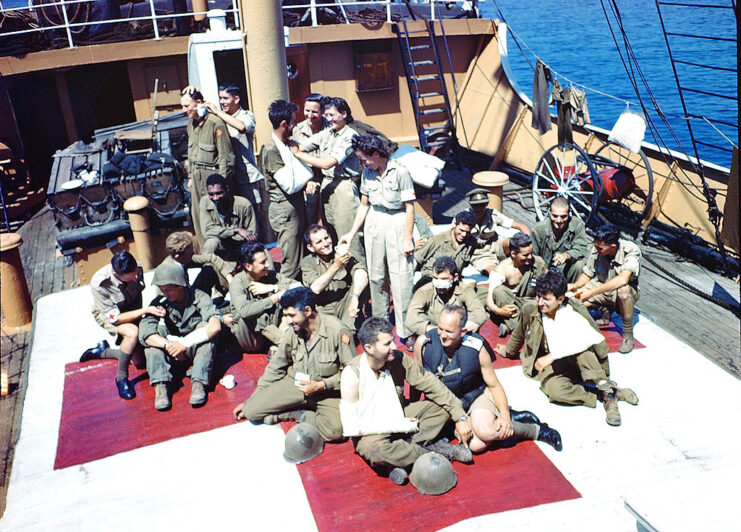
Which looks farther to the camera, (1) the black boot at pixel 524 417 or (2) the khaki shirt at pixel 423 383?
(1) the black boot at pixel 524 417

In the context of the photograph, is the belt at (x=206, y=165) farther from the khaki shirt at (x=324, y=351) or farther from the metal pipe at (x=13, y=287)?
the khaki shirt at (x=324, y=351)

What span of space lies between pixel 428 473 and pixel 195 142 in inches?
175

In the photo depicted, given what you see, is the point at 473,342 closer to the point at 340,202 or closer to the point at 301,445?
the point at 301,445

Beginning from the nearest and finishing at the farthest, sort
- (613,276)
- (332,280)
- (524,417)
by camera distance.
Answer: (524,417), (332,280), (613,276)

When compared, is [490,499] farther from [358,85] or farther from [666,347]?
[358,85]

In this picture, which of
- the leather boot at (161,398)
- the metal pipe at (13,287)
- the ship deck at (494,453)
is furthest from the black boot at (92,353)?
the metal pipe at (13,287)

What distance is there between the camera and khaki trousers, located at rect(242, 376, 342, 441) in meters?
5.00

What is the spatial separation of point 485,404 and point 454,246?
2.04 m

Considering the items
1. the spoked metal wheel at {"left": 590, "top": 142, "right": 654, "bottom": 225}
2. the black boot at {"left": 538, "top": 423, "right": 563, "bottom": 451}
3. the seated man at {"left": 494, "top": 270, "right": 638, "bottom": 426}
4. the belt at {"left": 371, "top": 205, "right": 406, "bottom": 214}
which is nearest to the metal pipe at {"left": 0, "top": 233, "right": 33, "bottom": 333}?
the belt at {"left": 371, "top": 205, "right": 406, "bottom": 214}

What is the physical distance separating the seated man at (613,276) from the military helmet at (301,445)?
2947 mm

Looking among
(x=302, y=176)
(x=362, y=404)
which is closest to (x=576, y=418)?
(x=362, y=404)

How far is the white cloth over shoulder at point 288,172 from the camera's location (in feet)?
21.9

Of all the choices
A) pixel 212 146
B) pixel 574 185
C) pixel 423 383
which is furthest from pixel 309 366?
pixel 574 185

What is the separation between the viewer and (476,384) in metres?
4.88
